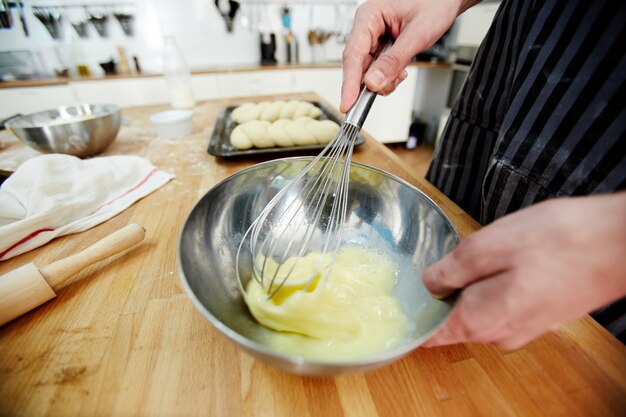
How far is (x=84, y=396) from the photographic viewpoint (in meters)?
0.27

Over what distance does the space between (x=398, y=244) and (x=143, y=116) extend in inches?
42.5

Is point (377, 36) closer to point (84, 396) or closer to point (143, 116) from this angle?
point (84, 396)

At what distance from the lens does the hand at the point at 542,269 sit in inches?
8.3

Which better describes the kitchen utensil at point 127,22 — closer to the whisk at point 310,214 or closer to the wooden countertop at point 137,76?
the wooden countertop at point 137,76

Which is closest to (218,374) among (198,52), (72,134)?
(72,134)

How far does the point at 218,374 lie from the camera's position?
11.4 inches

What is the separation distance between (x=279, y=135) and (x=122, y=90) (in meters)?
1.73

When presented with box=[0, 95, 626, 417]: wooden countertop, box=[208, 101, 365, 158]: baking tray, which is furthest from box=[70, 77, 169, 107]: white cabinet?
box=[0, 95, 626, 417]: wooden countertop

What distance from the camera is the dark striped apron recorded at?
1.19 feet

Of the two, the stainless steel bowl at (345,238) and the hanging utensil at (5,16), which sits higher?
the hanging utensil at (5,16)

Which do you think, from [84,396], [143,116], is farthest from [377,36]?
[143,116]

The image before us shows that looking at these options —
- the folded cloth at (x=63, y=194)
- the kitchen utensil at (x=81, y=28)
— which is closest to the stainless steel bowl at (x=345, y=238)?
the folded cloth at (x=63, y=194)

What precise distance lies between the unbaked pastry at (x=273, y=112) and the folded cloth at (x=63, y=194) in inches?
13.9

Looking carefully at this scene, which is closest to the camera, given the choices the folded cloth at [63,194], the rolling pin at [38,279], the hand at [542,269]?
the hand at [542,269]
